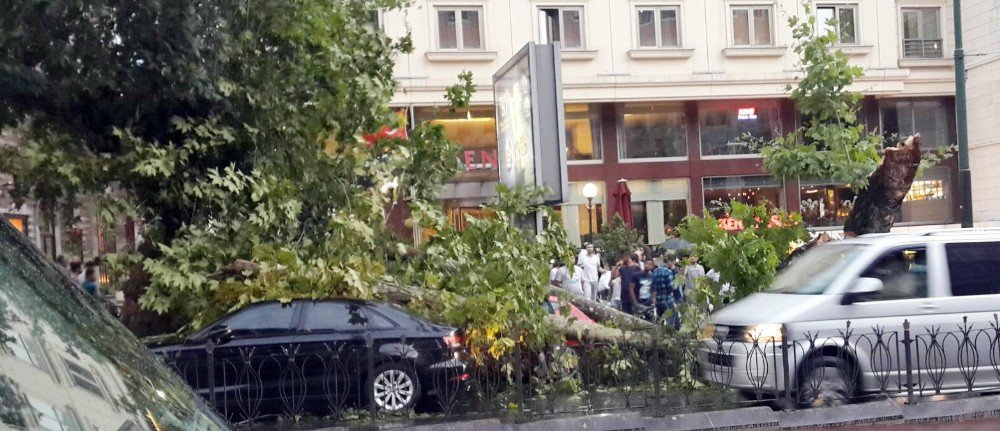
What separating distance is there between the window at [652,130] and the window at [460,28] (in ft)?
15.7

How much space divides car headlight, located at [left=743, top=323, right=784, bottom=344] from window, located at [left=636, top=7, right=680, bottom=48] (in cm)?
Result: 1888

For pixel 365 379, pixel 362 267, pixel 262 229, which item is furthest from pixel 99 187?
pixel 365 379

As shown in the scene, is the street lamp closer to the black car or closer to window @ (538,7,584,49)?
window @ (538,7,584,49)

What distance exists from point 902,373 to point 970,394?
0.71m

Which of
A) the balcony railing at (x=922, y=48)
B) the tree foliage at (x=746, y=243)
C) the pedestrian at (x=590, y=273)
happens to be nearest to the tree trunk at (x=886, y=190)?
the tree foliage at (x=746, y=243)

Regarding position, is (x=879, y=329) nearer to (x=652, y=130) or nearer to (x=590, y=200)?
(x=590, y=200)

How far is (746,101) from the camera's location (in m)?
28.1

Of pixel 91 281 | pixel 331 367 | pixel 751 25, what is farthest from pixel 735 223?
pixel 751 25

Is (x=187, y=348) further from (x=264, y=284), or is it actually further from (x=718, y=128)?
(x=718, y=128)

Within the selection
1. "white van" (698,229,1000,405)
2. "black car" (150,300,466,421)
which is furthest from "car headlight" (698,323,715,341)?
"black car" (150,300,466,421)

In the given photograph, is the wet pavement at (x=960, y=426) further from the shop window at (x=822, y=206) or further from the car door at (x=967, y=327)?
the shop window at (x=822, y=206)

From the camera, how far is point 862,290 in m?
9.05

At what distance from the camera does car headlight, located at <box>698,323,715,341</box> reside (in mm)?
9352

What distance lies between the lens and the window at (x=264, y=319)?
9.72 metres
